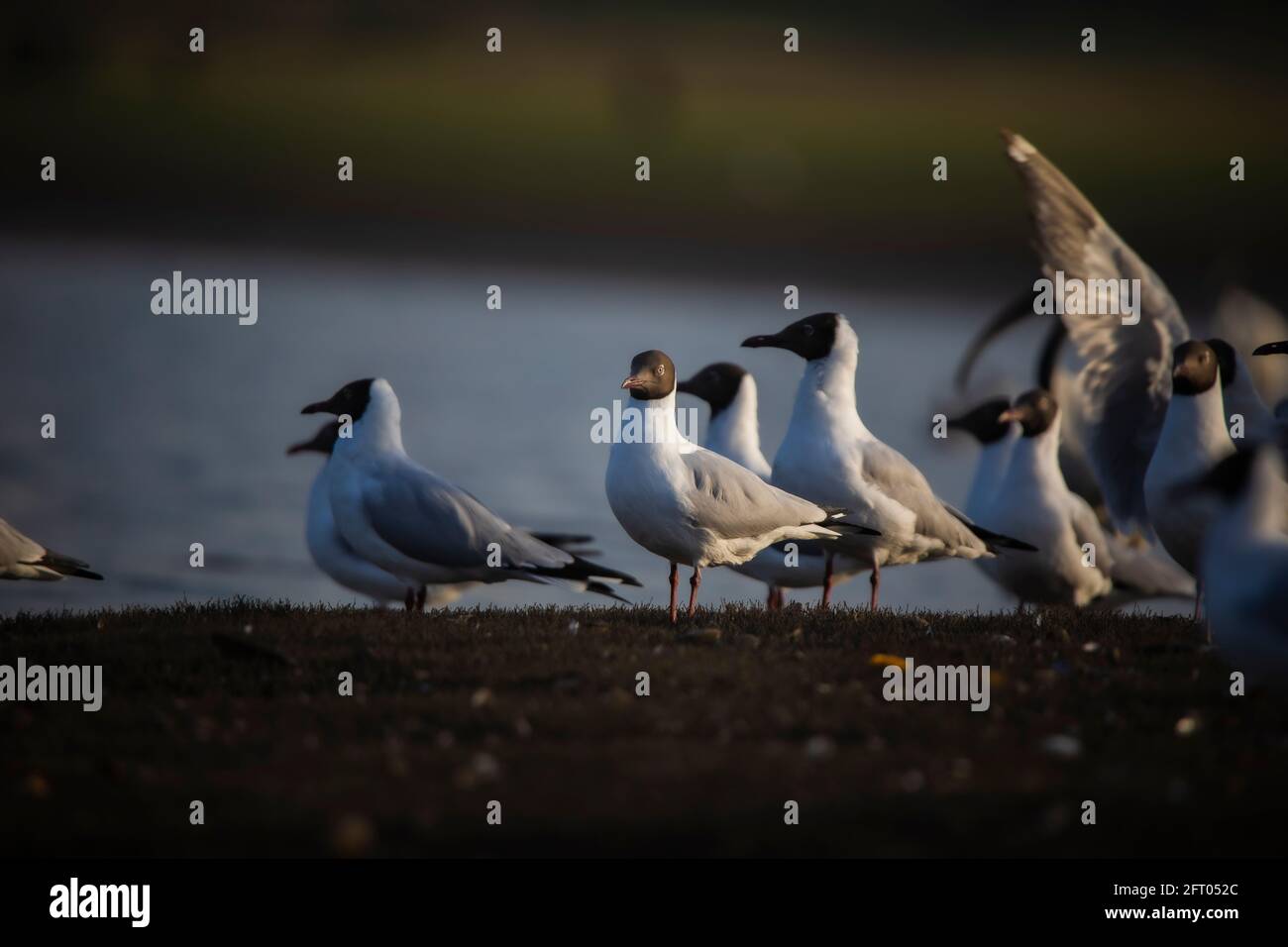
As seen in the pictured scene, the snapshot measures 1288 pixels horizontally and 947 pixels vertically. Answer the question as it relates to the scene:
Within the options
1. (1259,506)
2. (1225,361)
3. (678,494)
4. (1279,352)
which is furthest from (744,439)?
(1259,506)

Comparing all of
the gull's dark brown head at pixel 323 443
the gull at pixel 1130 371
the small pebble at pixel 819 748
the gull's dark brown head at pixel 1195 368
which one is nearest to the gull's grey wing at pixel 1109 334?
the gull at pixel 1130 371

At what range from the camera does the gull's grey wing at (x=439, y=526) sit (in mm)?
9719

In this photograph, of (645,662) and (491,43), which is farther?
(491,43)

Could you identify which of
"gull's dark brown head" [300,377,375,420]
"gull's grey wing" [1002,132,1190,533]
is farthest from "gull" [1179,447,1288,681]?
"gull's dark brown head" [300,377,375,420]

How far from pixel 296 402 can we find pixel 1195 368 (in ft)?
84.1

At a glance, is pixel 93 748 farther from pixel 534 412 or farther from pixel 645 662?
pixel 534 412

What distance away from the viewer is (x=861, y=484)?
9680 millimetres

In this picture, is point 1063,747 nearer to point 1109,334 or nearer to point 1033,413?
point 1109,334

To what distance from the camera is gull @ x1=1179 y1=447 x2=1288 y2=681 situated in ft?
21.1

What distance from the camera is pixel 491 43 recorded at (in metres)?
11.3

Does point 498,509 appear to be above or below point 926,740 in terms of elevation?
above

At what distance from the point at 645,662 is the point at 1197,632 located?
11.1ft

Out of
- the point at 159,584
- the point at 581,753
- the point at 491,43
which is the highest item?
the point at 491,43

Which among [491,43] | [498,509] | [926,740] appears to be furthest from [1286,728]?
[498,509]
